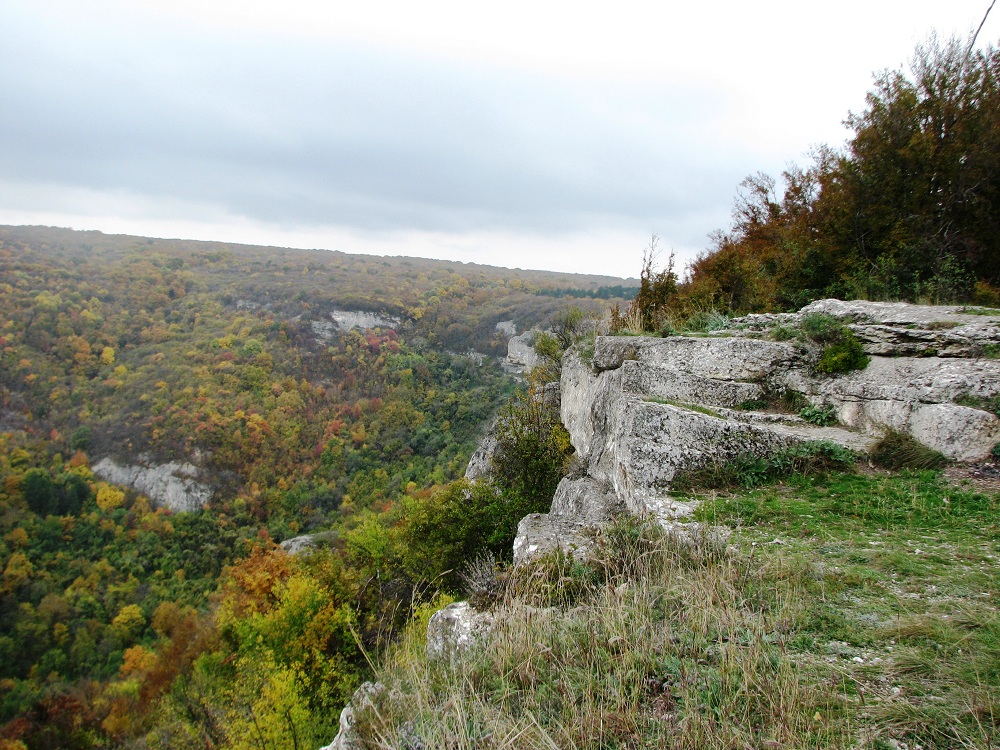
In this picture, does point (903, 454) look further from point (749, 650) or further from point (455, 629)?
point (455, 629)

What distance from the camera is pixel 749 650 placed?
2674 mm

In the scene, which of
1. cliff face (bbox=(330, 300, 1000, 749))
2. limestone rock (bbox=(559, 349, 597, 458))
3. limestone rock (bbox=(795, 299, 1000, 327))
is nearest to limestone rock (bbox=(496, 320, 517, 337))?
limestone rock (bbox=(559, 349, 597, 458))

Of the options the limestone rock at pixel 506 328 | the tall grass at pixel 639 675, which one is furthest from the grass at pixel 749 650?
the limestone rock at pixel 506 328

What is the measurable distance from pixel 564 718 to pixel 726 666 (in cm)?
91

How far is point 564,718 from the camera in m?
2.54

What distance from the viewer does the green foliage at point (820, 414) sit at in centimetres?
677

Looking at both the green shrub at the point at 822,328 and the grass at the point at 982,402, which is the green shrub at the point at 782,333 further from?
the grass at the point at 982,402

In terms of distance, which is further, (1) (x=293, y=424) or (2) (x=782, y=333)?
(1) (x=293, y=424)

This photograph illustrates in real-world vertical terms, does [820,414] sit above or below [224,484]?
above

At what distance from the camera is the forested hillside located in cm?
1592

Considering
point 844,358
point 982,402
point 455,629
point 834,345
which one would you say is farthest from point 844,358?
point 455,629

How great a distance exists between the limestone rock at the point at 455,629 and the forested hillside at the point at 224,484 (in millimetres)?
402

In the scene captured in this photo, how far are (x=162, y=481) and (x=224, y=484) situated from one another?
226 inches

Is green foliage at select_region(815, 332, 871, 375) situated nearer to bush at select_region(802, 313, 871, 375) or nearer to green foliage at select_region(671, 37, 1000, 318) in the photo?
bush at select_region(802, 313, 871, 375)
